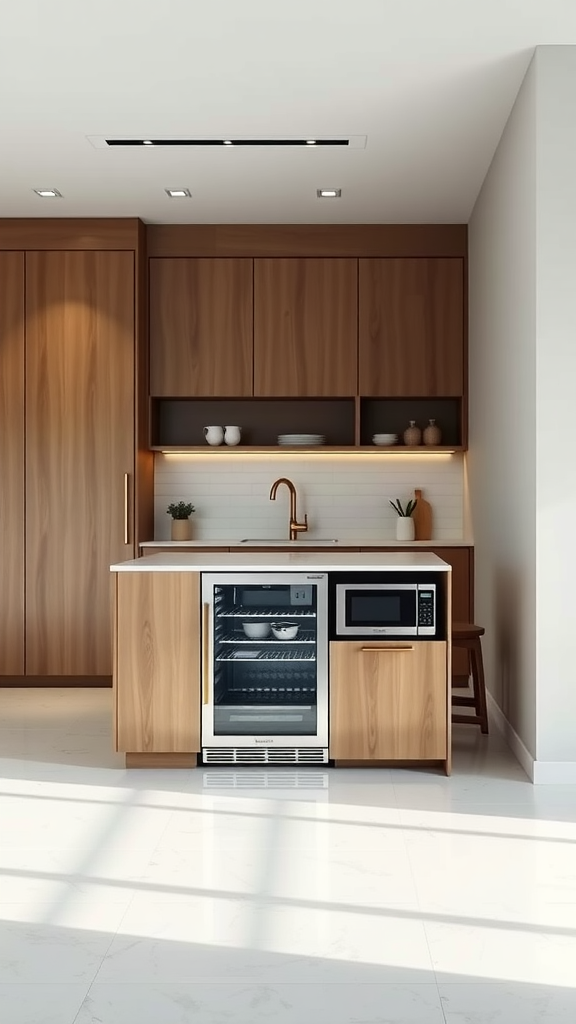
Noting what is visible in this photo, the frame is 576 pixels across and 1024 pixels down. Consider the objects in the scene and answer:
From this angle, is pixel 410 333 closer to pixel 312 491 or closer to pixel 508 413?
pixel 312 491

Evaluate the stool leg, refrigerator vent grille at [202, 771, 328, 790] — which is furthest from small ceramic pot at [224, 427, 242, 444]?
refrigerator vent grille at [202, 771, 328, 790]

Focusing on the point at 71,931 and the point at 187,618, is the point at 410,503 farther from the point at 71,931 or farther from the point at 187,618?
the point at 71,931

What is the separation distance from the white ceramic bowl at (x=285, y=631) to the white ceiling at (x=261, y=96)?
231cm

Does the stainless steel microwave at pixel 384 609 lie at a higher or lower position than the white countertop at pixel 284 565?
lower

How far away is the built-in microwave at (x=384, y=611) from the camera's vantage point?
167 inches

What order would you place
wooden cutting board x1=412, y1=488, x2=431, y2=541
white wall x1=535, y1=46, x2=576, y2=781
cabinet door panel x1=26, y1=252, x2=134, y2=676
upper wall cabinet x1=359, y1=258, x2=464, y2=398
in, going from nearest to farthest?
white wall x1=535, y1=46, x2=576, y2=781
cabinet door panel x1=26, y1=252, x2=134, y2=676
upper wall cabinet x1=359, y1=258, x2=464, y2=398
wooden cutting board x1=412, y1=488, x2=431, y2=541

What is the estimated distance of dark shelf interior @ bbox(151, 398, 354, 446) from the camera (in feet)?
22.6

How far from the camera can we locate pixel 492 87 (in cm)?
440

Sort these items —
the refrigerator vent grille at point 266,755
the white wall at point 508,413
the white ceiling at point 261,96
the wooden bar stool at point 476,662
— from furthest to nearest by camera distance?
the wooden bar stool at point 476,662 → the refrigerator vent grille at point 266,755 → the white wall at point 508,413 → the white ceiling at point 261,96

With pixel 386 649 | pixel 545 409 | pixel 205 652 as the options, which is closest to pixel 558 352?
pixel 545 409

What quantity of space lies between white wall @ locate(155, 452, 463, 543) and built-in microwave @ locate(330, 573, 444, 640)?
2.53m

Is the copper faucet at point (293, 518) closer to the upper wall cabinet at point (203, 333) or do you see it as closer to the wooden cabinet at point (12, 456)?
the upper wall cabinet at point (203, 333)

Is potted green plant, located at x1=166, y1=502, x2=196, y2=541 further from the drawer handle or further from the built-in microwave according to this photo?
the drawer handle

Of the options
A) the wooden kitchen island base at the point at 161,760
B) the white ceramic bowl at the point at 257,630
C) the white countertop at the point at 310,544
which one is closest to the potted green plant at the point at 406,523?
the white countertop at the point at 310,544
